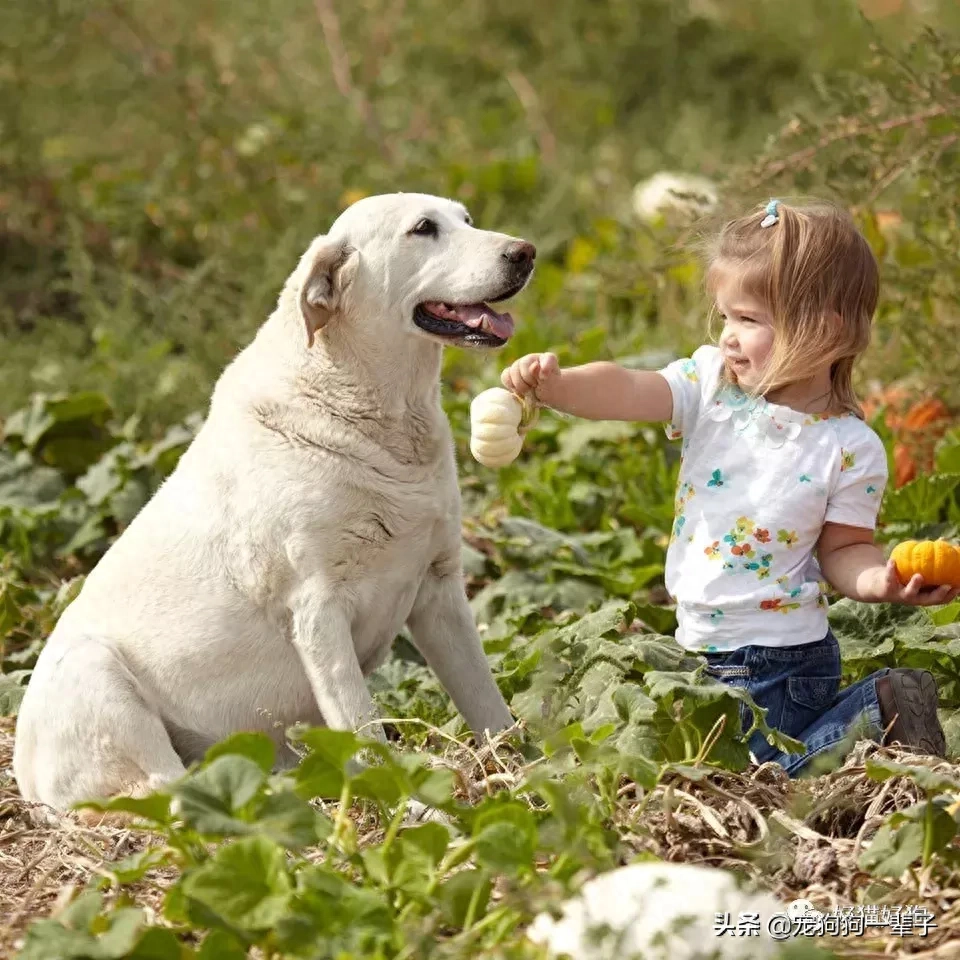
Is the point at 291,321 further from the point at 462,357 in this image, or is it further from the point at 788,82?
the point at 788,82

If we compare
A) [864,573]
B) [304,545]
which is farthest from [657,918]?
[304,545]

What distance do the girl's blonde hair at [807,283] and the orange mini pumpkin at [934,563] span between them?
18.5 inches

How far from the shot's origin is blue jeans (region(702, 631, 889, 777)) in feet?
10.5

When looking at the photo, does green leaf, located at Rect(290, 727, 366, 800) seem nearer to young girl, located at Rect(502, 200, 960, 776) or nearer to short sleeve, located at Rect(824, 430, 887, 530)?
young girl, located at Rect(502, 200, 960, 776)

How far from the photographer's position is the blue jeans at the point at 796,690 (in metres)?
3.20

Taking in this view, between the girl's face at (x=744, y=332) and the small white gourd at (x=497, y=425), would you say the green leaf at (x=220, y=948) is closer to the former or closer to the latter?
the small white gourd at (x=497, y=425)

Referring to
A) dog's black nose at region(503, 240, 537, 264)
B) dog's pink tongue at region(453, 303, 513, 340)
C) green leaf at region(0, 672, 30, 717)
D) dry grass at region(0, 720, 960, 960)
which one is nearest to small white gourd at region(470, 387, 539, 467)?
dog's pink tongue at region(453, 303, 513, 340)

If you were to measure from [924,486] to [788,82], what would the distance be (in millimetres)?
6708

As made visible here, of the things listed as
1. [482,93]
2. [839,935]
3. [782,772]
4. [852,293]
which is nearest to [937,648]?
[782,772]

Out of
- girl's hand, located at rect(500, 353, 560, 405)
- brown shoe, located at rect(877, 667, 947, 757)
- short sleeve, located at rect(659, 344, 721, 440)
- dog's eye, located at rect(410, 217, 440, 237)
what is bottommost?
brown shoe, located at rect(877, 667, 947, 757)

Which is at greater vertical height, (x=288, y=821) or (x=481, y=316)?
(x=481, y=316)

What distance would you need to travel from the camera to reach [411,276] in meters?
3.48

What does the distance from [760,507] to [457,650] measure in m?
0.86

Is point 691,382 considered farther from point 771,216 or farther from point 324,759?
point 324,759
